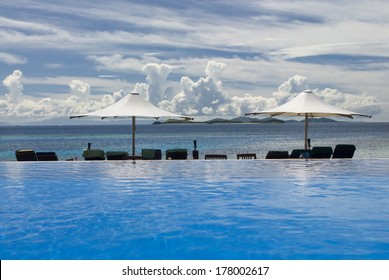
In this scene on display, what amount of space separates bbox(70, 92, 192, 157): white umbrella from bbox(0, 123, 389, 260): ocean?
2682mm

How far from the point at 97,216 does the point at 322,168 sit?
9318 mm

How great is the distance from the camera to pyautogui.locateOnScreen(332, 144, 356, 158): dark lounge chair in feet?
63.5

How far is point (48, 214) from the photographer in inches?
408

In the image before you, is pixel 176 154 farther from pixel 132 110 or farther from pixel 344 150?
pixel 344 150

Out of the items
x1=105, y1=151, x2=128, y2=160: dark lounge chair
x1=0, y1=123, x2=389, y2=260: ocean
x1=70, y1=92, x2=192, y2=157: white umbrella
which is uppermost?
x1=70, y1=92, x2=192, y2=157: white umbrella

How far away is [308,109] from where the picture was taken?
1973cm

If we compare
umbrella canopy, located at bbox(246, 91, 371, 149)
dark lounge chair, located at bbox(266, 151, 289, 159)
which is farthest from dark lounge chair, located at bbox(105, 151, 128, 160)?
dark lounge chair, located at bbox(266, 151, 289, 159)

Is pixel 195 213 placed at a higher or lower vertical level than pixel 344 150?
lower

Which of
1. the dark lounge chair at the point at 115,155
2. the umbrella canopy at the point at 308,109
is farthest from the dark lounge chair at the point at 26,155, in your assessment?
the umbrella canopy at the point at 308,109

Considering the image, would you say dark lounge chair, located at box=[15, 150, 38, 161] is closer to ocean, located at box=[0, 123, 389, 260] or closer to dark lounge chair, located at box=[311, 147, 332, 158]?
ocean, located at box=[0, 123, 389, 260]

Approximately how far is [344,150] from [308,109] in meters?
2.03

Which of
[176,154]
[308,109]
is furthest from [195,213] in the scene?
[308,109]

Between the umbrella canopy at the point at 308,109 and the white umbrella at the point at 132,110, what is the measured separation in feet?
12.2

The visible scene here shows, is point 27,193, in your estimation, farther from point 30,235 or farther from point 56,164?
point 56,164
